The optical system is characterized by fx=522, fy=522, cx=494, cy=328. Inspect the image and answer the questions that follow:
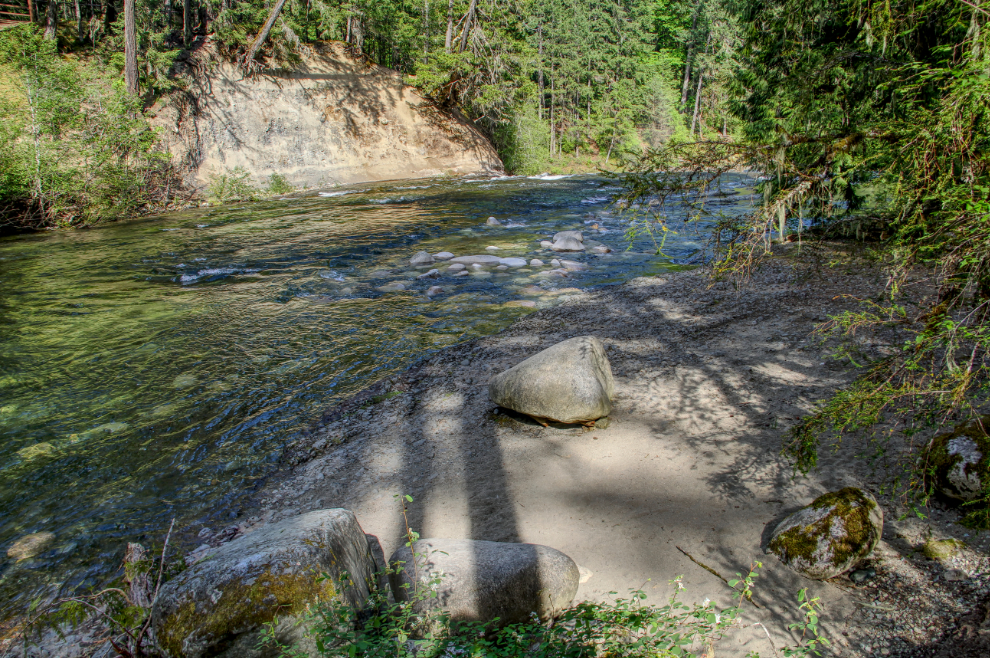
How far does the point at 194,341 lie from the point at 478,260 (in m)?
6.18

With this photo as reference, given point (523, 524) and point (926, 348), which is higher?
point (926, 348)

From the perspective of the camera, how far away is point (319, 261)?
A: 42.0 feet

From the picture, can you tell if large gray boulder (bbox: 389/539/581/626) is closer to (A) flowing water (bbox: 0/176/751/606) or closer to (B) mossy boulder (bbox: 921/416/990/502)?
(A) flowing water (bbox: 0/176/751/606)

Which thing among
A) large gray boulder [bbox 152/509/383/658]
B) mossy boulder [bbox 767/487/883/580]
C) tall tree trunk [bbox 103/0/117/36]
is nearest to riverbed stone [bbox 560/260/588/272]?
mossy boulder [bbox 767/487/883/580]

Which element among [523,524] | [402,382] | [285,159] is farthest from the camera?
[285,159]

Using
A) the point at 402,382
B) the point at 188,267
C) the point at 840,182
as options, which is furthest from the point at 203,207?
the point at 840,182

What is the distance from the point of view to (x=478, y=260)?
12195mm

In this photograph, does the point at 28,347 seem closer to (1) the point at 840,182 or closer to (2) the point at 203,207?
(1) the point at 840,182

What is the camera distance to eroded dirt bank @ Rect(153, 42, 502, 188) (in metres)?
25.0

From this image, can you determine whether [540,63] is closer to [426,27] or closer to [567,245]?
[426,27]

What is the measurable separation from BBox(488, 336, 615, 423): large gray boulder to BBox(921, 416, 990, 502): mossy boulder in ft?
8.50

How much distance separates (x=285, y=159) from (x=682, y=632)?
2888 cm

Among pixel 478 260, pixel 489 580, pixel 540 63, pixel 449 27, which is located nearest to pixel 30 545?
pixel 489 580

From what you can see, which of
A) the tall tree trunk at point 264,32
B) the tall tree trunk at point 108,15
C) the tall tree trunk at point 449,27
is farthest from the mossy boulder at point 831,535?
the tall tree trunk at point 108,15
